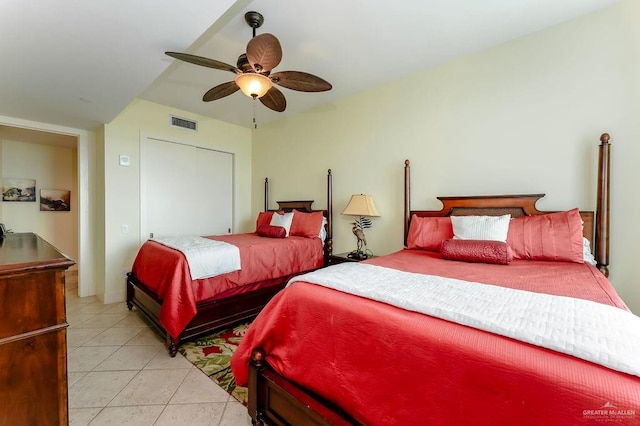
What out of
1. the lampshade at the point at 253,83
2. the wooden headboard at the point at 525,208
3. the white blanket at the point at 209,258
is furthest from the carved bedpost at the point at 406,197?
the white blanket at the point at 209,258

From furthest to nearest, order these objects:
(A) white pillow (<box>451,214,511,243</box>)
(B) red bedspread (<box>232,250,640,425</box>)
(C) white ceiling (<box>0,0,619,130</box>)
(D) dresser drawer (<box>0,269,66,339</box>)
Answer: (A) white pillow (<box>451,214,511,243</box>), (C) white ceiling (<box>0,0,619,130</box>), (D) dresser drawer (<box>0,269,66,339</box>), (B) red bedspread (<box>232,250,640,425</box>)

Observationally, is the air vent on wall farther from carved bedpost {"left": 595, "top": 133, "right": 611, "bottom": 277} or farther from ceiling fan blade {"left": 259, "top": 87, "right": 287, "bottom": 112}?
carved bedpost {"left": 595, "top": 133, "right": 611, "bottom": 277}

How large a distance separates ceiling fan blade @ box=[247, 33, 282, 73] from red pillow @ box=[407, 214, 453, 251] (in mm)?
1885

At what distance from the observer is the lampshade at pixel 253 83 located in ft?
6.93

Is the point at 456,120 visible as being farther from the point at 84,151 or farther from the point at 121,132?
the point at 84,151

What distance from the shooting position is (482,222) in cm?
218

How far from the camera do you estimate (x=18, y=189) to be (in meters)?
4.44

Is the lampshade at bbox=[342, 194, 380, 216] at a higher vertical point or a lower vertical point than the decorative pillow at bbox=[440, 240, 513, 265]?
higher

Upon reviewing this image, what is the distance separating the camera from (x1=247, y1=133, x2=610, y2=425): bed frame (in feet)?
3.77

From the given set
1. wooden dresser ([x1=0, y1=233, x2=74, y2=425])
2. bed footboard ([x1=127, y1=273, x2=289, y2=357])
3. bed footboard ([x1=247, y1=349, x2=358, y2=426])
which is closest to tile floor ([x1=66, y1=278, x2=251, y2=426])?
bed footboard ([x1=127, y1=273, x2=289, y2=357])

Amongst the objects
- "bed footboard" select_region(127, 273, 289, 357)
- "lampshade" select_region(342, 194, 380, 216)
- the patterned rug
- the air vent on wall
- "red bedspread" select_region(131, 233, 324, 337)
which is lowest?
the patterned rug

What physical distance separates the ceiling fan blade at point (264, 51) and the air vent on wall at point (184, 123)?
256 centimetres

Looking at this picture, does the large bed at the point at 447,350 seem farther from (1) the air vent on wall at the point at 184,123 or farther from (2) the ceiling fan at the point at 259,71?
(1) the air vent on wall at the point at 184,123

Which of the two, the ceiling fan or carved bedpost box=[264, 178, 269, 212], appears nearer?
the ceiling fan
